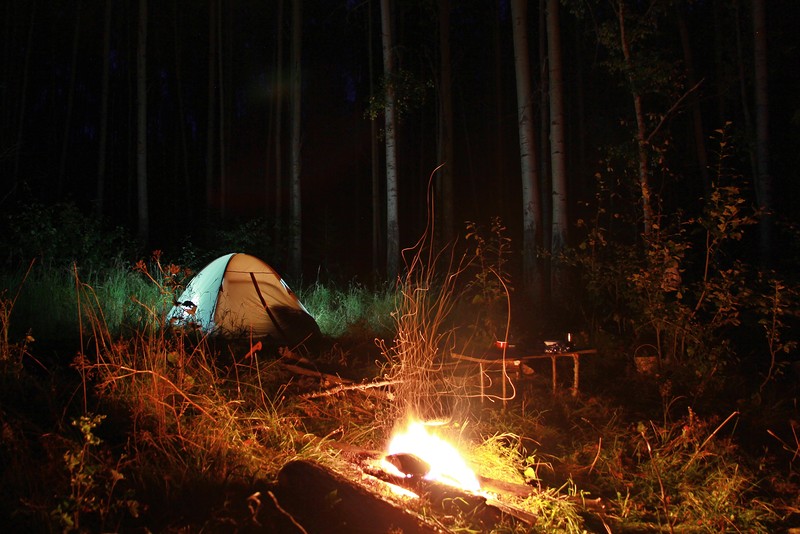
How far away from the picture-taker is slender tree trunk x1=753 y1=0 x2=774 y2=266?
10648 mm

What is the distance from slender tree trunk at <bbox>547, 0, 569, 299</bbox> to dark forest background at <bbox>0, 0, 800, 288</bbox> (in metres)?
7.79

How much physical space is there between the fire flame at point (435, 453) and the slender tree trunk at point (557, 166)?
5645 millimetres

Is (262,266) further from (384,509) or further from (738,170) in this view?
(738,170)

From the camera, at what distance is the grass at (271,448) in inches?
119

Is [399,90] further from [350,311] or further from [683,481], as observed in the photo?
[683,481]

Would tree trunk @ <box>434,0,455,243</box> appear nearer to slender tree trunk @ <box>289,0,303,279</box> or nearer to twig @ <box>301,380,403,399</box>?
slender tree trunk @ <box>289,0,303,279</box>

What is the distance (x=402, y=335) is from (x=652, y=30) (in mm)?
7632

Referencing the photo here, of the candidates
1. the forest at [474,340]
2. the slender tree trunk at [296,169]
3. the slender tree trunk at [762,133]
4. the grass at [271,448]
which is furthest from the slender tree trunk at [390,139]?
the slender tree trunk at [762,133]

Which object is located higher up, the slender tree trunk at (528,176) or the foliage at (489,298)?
the slender tree trunk at (528,176)

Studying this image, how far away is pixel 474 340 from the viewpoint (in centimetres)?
801

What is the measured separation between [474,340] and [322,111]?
21.8m

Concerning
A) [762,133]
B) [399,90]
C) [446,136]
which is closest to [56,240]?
[399,90]

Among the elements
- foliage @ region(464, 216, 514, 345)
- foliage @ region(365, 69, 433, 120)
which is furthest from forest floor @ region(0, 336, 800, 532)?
foliage @ region(365, 69, 433, 120)

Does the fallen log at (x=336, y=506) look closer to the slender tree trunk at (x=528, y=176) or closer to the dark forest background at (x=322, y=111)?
the slender tree trunk at (x=528, y=176)
